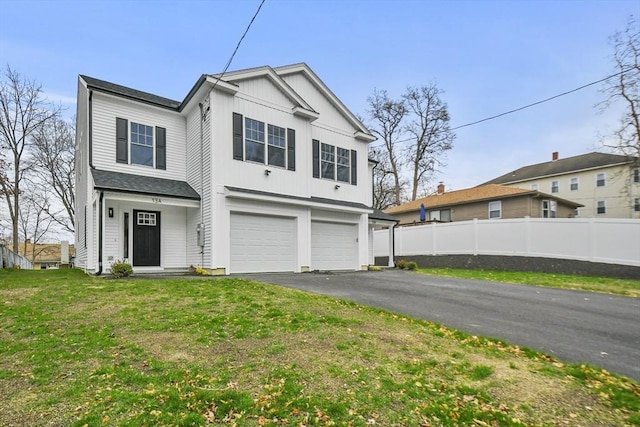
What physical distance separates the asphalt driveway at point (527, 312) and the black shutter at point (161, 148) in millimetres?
6468

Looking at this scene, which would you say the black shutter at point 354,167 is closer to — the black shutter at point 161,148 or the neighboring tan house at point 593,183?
the black shutter at point 161,148

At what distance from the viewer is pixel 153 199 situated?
1151 cm

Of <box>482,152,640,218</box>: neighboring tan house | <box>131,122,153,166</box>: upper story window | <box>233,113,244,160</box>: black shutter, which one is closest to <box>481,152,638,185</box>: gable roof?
<box>482,152,640,218</box>: neighboring tan house

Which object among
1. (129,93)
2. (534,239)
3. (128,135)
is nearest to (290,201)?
(128,135)

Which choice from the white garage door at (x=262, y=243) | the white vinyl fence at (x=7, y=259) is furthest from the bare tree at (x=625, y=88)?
the white vinyl fence at (x=7, y=259)

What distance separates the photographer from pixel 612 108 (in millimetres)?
20188

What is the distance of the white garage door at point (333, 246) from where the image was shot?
49.7 ft

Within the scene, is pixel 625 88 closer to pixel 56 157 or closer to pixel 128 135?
pixel 128 135

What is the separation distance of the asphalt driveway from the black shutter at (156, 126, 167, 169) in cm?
647

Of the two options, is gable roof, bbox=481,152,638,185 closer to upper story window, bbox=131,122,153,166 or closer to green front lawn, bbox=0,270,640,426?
green front lawn, bbox=0,270,640,426

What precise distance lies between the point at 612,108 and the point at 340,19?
718 inches

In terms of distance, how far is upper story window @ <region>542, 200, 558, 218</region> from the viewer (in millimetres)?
23441

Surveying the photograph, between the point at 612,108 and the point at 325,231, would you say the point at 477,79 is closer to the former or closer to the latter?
the point at 612,108

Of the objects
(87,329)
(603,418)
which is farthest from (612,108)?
(87,329)
